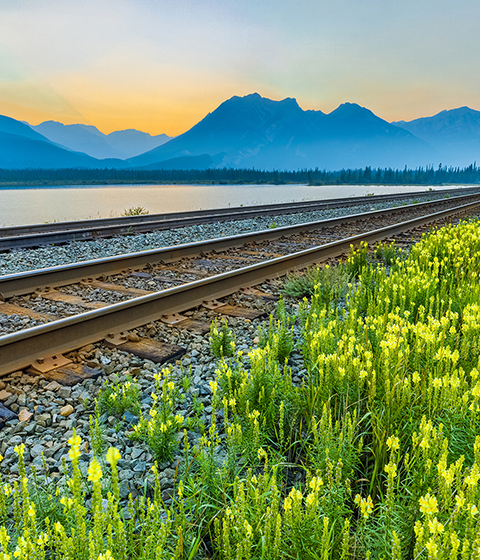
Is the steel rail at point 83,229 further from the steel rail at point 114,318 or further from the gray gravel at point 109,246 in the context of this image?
the steel rail at point 114,318

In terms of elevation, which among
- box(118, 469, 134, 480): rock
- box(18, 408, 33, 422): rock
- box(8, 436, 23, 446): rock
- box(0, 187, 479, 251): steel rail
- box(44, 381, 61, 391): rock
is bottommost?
box(8, 436, 23, 446): rock

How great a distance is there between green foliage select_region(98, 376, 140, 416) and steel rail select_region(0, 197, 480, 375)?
1162 millimetres

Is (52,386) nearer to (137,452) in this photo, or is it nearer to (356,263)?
(137,452)

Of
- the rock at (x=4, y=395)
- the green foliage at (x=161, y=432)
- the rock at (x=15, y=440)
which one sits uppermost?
the green foliage at (x=161, y=432)

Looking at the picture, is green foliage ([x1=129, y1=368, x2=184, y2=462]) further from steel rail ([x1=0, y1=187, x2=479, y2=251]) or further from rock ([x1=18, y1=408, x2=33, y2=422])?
steel rail ([x1=0, y1=187, x2=479, y2=251])

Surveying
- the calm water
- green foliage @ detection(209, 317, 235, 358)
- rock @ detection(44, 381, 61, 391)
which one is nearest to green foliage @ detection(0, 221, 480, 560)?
green foliage @ detection(209, 317, 235, 358)

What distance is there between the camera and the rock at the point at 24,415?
126 inches

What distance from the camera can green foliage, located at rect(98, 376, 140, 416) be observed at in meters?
3.24

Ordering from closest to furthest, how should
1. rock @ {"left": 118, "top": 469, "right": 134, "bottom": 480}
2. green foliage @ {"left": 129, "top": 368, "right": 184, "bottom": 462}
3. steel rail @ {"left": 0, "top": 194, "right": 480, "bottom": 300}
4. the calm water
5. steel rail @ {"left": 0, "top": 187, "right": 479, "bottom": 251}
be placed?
rock @ {"left": 118, "top": 469, "right": 134, "bottom": 480} < green foliage @ {"left": 129, "top": 368, "right": 184, "bottom": 462} < steel rail @ {"left": 0, "top": 194, "right": 480, "bottom": 300} < steel rail @ {"left": 0, "top": 187, "right": 479, "bottom": 251} < the calm water

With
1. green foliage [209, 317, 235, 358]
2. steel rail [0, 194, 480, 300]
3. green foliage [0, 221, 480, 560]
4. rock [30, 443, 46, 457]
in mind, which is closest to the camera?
green foliage [0, 221, 480, 560]

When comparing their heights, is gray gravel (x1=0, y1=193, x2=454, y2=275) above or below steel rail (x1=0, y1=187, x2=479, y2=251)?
below

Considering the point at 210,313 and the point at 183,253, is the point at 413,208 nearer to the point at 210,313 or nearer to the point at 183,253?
the point at 183,253

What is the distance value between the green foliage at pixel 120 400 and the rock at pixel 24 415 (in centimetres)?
52

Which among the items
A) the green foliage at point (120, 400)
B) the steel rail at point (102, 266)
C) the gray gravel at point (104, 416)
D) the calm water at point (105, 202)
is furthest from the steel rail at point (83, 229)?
the green foliage at point (120, 400)
